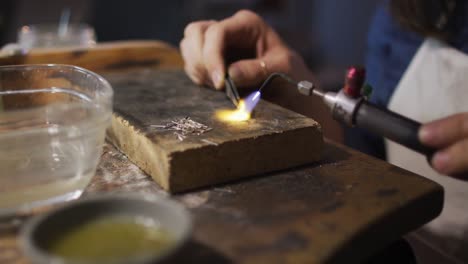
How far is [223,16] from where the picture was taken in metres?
3.72

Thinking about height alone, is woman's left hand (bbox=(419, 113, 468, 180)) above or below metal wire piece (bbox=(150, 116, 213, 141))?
above

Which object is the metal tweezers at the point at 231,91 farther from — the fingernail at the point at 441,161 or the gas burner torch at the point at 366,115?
the fingernail at the point at 441,161

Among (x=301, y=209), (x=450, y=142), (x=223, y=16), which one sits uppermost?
(x=450, y=142)

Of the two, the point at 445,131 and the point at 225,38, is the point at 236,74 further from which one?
the point at 445,131

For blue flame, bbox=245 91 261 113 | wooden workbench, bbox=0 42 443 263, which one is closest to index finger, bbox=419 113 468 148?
wooden workbench, bbox=0 42 443 263

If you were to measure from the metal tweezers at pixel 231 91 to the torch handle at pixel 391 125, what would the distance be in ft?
0.94

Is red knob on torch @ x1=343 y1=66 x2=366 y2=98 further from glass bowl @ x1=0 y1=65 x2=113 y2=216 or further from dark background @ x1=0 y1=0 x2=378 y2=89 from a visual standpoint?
dark background @ x1=0 y1=0 x2=378 y2=89

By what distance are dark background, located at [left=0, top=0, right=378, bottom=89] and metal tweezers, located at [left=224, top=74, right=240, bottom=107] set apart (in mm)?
1866

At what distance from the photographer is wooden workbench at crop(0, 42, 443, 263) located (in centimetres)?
58

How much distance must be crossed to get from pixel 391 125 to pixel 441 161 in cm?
9

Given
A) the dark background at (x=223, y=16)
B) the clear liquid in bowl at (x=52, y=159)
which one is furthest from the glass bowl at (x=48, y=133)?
the dark background at (x=223, y=16)

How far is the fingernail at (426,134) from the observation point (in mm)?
650

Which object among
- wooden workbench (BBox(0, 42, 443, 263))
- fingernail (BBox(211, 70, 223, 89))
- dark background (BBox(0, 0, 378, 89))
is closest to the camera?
wooden workbench (BBox(0, 42, 443, 263))

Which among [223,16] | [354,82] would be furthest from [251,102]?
[223,16]
